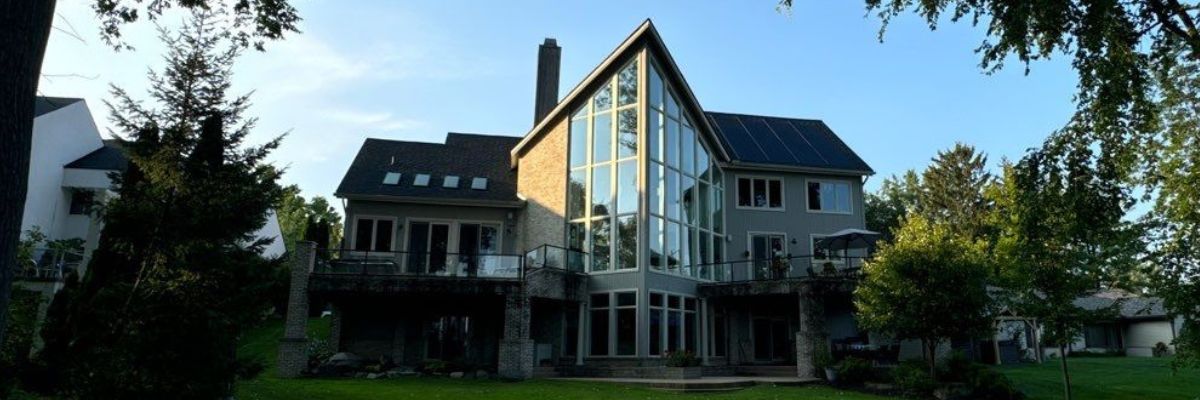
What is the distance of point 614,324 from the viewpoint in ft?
67.3

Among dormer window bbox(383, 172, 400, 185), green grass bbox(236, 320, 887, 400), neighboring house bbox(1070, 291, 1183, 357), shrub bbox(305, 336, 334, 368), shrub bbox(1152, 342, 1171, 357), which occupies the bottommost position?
green grass bbox(236, 320, 887, 400)

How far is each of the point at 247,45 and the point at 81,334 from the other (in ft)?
13.7

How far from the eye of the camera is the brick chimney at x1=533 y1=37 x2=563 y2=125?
27.0 metres

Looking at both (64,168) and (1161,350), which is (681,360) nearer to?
(64,168)

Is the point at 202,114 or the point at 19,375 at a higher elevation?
the point at 202,114

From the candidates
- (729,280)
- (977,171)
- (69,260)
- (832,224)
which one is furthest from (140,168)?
(977,171)

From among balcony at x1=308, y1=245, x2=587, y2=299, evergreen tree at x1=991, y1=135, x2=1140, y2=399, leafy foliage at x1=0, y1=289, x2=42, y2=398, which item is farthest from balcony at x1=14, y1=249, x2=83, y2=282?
evergreen tree at x1=991, y1=135, x2=1140, y2=399

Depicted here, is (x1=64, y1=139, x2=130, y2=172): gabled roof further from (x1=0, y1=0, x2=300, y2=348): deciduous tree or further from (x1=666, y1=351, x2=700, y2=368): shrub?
(x1=0, y1=0, x2=300, y2=348): deciduous tree

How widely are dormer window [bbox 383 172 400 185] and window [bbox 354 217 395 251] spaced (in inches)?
51.6

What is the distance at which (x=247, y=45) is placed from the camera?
9.51 meters

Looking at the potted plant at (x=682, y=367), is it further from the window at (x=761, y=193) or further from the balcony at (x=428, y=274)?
the window at (x=761, y=193)

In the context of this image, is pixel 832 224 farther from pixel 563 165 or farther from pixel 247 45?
pixel 247 45

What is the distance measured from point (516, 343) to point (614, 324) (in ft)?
11.0

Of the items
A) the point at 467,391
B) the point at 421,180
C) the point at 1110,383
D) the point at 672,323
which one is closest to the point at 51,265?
the point at 421,180
